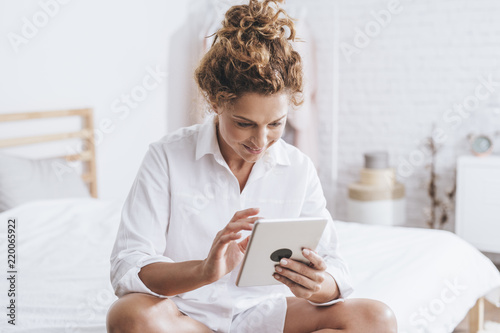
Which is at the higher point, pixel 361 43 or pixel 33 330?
pixel 361 43

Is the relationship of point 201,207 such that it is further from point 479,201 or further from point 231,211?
point 479,201

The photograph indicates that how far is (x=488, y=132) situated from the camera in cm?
377

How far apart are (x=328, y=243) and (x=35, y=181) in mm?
1890

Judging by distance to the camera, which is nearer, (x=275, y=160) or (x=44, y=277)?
(x=275, y=160)

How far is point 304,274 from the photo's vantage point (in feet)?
4.15

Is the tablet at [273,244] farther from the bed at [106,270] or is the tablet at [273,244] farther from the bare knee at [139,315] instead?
the bed at [106,270]

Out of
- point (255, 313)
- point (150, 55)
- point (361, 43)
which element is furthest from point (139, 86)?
point (255, 313)

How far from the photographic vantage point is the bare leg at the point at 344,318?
4.43 feet

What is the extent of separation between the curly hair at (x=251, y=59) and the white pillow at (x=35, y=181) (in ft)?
5.73

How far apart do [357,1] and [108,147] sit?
6.62 feet

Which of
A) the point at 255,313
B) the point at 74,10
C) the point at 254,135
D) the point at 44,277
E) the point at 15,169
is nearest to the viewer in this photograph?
the point at 254,135

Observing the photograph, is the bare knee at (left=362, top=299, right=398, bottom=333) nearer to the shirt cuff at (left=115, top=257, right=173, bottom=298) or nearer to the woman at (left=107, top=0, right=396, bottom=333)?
the woman at (left=107, top=0, right=396, bottom=333)

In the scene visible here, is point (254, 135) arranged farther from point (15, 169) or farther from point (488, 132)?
point (488, 132)

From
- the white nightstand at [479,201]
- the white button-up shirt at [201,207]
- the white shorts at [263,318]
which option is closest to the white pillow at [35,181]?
the white button-up shirt at [201,207]
